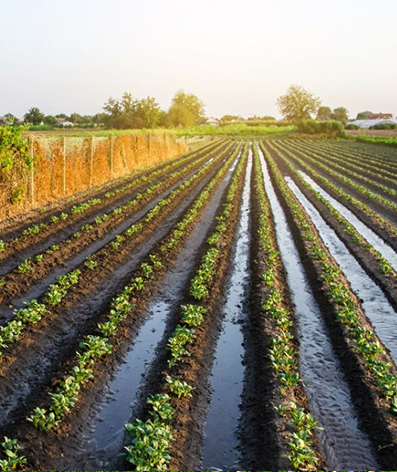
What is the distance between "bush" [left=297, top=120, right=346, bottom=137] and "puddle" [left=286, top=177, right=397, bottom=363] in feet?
247

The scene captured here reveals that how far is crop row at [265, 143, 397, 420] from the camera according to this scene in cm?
615

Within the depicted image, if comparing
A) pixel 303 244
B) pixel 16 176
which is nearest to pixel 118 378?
pixel 303 244

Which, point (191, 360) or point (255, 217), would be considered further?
point (255, 217)

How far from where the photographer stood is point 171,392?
5.84 meters

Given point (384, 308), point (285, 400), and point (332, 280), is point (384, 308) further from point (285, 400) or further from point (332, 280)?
point (285, 400)

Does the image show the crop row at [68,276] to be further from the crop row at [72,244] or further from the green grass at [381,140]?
the green grass at [381,140]

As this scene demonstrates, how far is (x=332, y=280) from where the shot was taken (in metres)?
9.88

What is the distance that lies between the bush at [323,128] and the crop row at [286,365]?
7933 cm

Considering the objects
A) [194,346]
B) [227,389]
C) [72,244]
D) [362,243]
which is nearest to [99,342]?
[194,346]

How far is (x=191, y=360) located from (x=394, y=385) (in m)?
2.48

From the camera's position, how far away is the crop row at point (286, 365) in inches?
190

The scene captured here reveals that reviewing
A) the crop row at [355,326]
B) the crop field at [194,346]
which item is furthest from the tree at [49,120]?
the crop row at [355,326]

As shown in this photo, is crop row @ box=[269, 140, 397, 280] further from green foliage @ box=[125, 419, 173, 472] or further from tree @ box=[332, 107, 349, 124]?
tree @ box=[332, 107, 349, 124]

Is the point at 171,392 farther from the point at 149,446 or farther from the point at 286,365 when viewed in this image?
the point at 286,365
